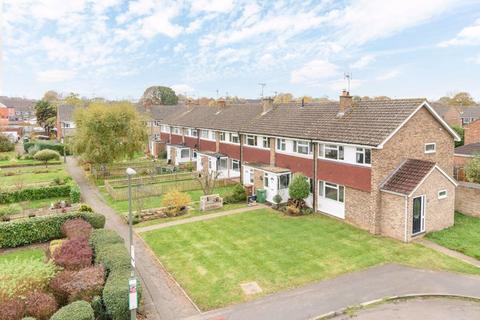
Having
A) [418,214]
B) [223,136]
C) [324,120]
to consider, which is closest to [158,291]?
[418,214]

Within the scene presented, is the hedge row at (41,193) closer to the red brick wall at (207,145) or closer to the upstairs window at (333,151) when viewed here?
the red brick wall at (207,145)

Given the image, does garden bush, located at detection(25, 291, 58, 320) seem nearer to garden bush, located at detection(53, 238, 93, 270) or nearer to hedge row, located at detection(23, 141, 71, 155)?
garden bush, located at detection(53, 238, 93, 270)

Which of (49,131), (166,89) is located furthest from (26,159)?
(166,89)

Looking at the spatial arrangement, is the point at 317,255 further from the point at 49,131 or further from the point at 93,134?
the point at 49,131

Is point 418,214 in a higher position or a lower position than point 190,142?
lower

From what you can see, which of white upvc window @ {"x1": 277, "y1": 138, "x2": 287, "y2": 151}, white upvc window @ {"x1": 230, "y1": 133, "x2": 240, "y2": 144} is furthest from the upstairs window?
white upvc window @ {"x1": 230, "y1": 133, "x2": 240, "y2": 144}

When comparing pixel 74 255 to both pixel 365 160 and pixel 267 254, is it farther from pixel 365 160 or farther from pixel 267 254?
pixel 365 160

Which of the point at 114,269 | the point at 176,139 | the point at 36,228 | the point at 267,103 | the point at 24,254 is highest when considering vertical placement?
the point at 267,103
